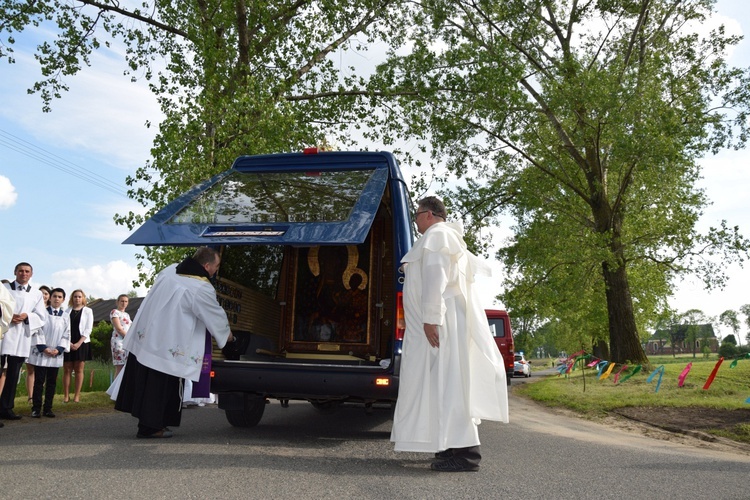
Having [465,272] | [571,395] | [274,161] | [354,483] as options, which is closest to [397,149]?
[571,395]

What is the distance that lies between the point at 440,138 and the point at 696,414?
11350 mm

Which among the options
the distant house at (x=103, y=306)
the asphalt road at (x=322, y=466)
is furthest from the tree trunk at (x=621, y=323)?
the distant house at (x=103, y=306)

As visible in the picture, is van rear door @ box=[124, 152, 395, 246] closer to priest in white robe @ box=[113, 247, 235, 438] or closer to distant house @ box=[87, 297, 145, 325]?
priest in white robe @ box=[113, 247, 235, 438]

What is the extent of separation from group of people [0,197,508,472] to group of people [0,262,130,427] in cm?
144

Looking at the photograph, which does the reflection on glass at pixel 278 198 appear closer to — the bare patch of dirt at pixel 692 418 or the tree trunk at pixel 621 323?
the bare patch of dirt at pixel 692 418

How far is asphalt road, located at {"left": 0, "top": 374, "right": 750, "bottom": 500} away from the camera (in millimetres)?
4578

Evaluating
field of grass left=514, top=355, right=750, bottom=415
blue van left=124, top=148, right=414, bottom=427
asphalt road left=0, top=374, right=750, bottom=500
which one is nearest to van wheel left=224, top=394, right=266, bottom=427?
blue van left=124, top=148, right=414, bottom=427

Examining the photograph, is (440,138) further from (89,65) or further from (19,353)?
(19,353)

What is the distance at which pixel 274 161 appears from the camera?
25.8ft

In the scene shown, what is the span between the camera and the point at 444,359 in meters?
5.66

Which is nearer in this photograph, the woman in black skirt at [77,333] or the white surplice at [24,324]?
the white surplice at [24,324]

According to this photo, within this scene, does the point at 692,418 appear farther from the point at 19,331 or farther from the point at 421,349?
the point at 19,331

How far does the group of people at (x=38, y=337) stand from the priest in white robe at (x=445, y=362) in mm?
4457

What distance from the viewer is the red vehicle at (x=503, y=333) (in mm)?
20797
